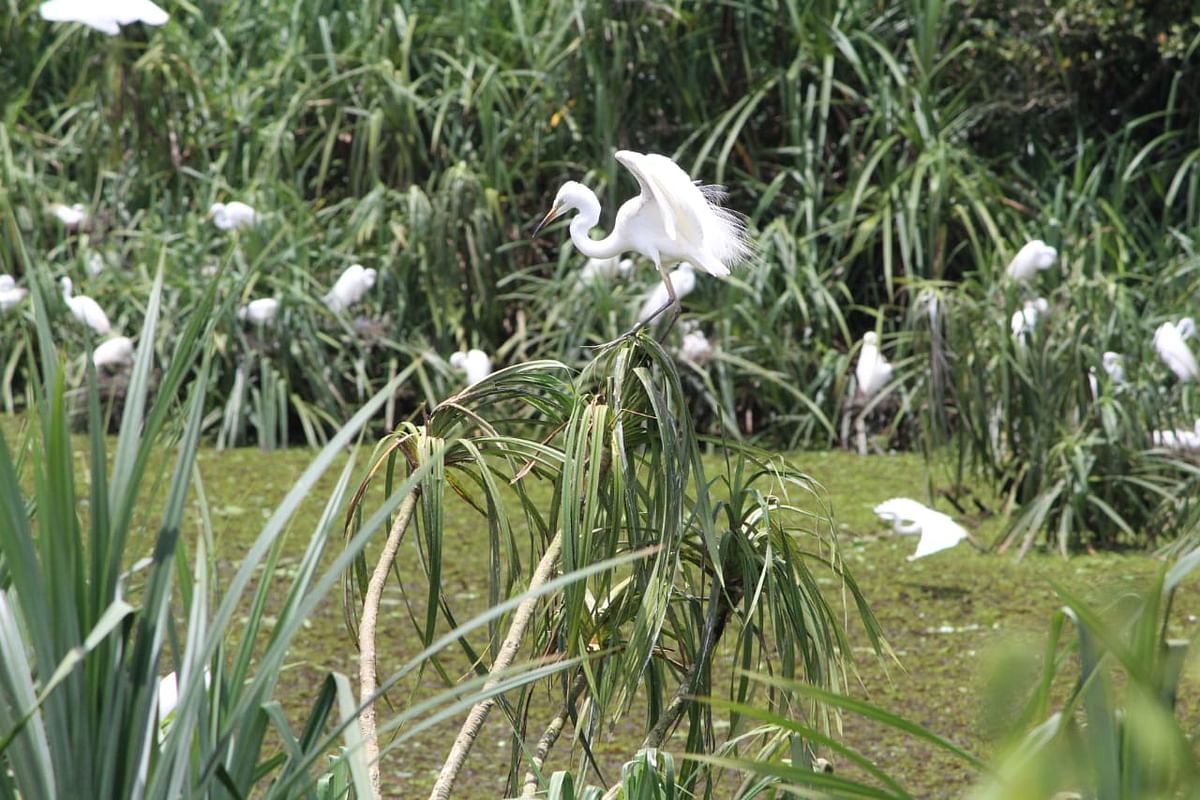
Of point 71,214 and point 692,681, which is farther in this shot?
point 71,214

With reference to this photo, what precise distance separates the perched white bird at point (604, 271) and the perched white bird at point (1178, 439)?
201 cm

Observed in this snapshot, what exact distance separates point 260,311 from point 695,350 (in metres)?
1.53

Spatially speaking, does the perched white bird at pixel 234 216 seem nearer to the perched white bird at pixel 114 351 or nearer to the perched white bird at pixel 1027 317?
the perched white bird at pixel 114 351

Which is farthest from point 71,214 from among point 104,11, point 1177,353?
point 1177,353

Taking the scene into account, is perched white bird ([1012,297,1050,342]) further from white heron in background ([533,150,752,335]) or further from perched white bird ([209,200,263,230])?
perched white bird ([209,200,263,230])

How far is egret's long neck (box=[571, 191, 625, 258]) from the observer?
1.83 m

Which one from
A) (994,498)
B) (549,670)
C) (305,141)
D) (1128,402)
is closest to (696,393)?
(994,498)

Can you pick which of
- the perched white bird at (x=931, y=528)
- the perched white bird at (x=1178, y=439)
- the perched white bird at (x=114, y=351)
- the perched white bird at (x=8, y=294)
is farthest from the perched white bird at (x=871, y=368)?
the perched white bird at (x=8, y=294)

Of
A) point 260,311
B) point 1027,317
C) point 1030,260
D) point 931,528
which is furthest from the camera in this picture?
point 260,311

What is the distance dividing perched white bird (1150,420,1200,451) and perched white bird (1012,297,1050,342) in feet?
1.43

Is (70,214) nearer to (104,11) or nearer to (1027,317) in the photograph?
(104,11)

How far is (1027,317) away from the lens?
4316mm

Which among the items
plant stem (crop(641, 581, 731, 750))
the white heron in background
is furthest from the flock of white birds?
plant stem (crop(641, 581, 731, 750))

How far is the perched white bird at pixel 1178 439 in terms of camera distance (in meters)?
3.95
